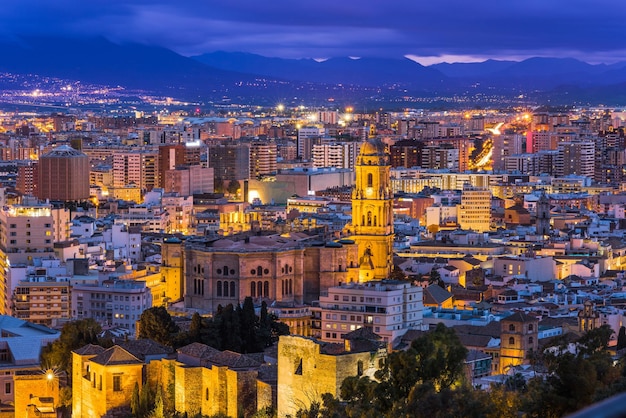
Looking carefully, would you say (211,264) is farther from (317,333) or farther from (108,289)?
(317,333)

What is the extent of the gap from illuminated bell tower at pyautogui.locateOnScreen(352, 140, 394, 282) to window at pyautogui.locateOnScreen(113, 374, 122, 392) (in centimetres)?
1726

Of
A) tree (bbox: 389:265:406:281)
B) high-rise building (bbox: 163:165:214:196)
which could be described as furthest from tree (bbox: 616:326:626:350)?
high-rise building (bbox: 163:165:214:196)

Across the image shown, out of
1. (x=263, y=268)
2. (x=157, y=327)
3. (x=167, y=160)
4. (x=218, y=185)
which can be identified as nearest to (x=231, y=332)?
(x=157, y=327)

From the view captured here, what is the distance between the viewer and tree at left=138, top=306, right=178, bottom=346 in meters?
29.2

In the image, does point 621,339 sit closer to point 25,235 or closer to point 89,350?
point 89,350

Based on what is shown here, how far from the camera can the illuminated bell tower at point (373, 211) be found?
136 feet

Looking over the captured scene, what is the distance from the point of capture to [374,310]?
31062mm

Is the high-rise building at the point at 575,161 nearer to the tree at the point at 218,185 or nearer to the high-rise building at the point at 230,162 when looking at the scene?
the high-rise building at the point at 230,162

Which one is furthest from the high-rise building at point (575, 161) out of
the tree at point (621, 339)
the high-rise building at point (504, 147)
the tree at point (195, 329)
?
the tree at point (195, 329)

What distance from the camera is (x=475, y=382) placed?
2436cm

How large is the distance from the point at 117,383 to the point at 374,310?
781 cm

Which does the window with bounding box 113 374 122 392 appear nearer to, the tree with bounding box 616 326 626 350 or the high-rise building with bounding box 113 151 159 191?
the tree with bounding box 616 326 626 350

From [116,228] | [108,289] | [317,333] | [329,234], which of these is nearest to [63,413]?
[317,333]

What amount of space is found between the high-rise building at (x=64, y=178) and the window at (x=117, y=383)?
169 feet
